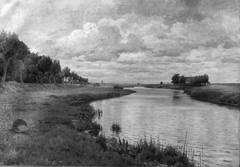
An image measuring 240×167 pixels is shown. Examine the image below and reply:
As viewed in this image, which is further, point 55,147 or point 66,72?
point 66,72

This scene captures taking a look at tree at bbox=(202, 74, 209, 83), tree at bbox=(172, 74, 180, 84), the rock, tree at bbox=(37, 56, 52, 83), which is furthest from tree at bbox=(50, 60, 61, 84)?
tree at bbox=(202, 74, 209, 83)

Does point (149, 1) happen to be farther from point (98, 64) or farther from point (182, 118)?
point (182, 118)

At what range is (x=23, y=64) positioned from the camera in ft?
29.1

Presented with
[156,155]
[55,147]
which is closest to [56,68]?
[55,147]

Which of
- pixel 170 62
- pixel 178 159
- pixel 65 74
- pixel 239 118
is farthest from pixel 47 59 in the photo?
pixel 239 118

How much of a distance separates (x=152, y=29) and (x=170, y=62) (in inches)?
52.6

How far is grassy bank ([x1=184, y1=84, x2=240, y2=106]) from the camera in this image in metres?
7.34

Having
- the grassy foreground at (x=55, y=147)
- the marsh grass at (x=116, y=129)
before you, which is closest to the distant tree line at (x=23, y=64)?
the grassy foreground at (x=55, y=147)

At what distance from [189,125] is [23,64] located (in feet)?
26.2

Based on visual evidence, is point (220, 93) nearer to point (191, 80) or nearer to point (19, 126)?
point (191, 80)

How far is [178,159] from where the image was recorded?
21.8ft

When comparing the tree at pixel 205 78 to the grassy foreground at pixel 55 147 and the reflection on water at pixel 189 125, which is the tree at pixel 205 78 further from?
the grassy foreground at pixel 55 147

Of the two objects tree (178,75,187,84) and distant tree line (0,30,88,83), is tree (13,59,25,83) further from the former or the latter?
tree (178,75,187,84)

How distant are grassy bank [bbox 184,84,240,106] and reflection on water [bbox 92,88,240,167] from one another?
35 centimetres
